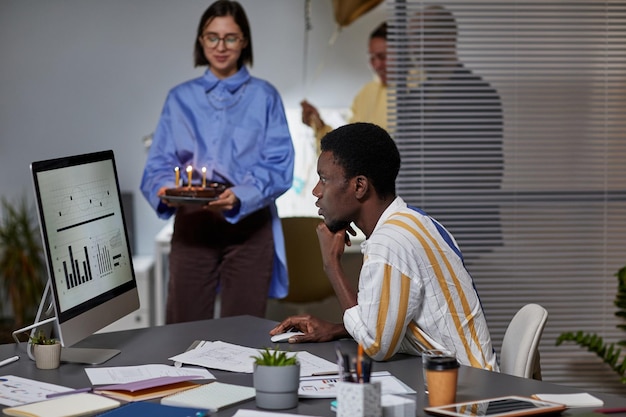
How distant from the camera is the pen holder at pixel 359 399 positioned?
5.57 feet

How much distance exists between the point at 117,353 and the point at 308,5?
3.49 meters

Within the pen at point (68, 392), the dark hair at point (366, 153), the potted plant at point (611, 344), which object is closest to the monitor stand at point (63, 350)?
the pen at point (68, 392)

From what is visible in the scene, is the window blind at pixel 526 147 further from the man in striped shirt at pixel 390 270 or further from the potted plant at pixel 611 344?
the man in striped shirt at pixel 390 270

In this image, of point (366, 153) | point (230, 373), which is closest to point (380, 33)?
point (366, 153)

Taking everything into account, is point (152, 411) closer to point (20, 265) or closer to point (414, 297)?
point (414, 297)

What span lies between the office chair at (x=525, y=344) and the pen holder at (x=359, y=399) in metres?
0.65

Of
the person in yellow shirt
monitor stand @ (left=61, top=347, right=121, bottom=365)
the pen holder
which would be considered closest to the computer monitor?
monitor stand @ (left=61, top=347, right=121, bottom=365)

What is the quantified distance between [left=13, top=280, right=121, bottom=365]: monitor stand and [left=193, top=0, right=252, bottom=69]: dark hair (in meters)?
1.68

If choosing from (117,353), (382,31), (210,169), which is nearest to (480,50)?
(382,31)

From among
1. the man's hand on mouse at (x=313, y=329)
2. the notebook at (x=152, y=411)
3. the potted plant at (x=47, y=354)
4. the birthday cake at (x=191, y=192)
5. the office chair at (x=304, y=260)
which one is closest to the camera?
the notebook at (x=152, y=411)

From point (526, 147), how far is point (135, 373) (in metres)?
2.59

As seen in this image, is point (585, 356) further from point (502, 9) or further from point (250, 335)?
point (250, 335)

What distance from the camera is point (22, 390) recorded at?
205 cm

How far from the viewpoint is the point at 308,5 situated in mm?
5527
